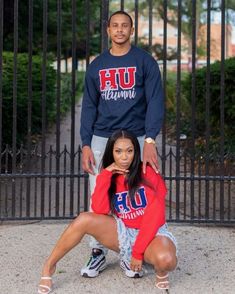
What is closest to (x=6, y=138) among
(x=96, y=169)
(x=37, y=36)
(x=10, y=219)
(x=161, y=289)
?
(x=10, y=219)

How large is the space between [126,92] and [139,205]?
75cm

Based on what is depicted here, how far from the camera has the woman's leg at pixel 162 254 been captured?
345 cm

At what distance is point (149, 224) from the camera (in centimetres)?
355

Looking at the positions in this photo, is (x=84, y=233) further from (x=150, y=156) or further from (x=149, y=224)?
(x=150, y=156)

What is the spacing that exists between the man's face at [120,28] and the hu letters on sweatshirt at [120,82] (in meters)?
0.19

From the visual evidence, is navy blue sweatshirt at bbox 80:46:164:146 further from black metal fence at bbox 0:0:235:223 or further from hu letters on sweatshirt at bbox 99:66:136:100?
black metal fence at bbox 0:0:235:223

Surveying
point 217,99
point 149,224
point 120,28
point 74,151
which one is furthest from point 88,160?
point 217,99

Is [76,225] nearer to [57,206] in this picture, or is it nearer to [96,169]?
[96,169]

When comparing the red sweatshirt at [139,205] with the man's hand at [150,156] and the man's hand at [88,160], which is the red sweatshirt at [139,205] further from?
the man's hand at [88,160]

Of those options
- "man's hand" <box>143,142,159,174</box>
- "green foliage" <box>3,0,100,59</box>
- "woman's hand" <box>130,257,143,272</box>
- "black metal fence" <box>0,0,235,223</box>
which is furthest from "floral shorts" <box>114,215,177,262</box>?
"green foliage" <box>3,0,100,59</box>

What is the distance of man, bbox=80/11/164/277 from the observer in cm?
376

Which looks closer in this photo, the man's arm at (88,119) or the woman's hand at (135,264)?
the woman's hand at (135,264)

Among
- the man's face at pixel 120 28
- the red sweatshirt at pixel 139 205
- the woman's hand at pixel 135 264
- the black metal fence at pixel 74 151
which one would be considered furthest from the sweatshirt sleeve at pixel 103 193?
the black metal fence at pixel 74 151

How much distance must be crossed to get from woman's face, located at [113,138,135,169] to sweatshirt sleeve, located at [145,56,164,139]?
0.66ft
